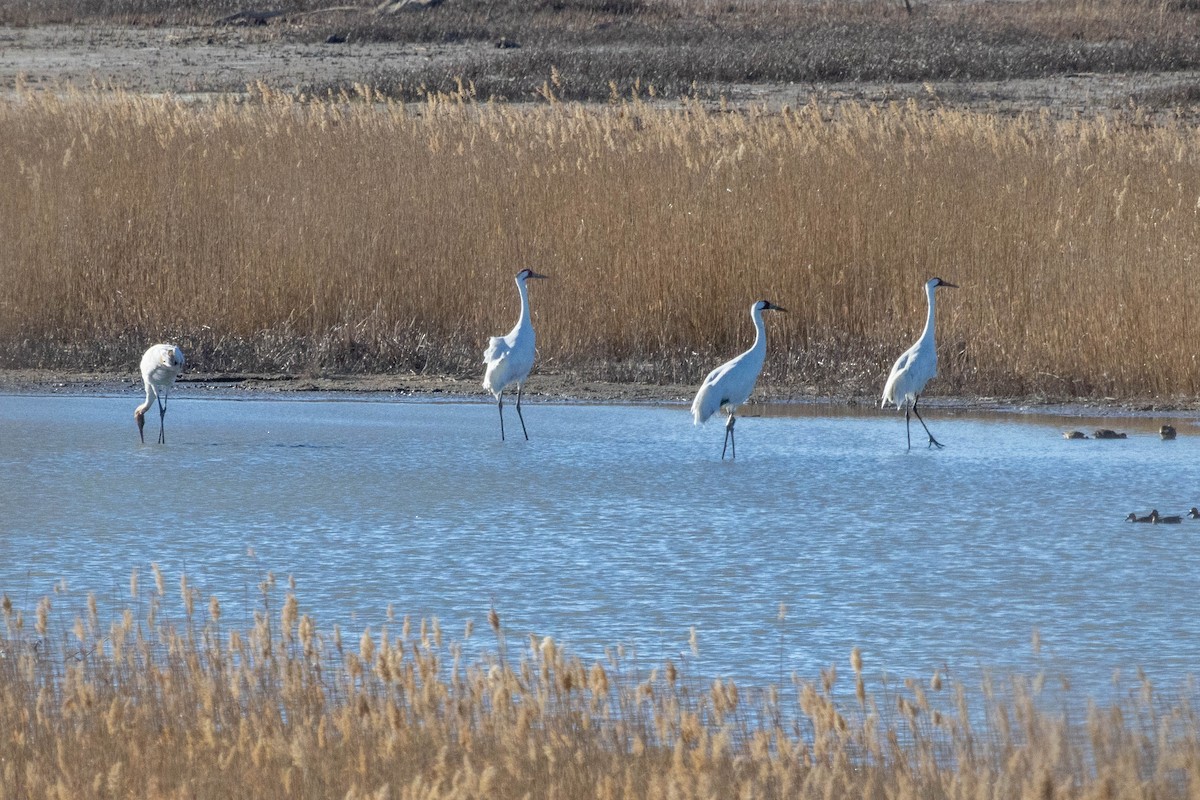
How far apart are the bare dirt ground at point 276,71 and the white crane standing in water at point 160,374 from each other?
11177 mm

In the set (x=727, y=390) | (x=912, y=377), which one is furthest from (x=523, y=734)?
(x=912, y=377)

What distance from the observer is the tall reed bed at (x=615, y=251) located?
1102 centimetres

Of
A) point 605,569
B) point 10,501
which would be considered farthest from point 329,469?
point 605,569

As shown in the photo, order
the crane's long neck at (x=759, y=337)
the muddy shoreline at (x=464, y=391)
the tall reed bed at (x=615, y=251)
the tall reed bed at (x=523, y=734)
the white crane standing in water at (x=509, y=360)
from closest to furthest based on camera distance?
the tall reed bed at (x=523, y=734), the crane's long neck at (x=759, y=337), the white crane standing in water at (x=509, y=360), the muddy shoreline at (x=464, y=391), the tall reed bed at (x=615, y=251)

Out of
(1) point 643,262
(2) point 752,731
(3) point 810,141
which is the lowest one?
(2) point 752,731

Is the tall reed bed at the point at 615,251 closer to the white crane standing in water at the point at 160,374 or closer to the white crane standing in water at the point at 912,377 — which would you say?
the white crane standing in water at the point at 912,377

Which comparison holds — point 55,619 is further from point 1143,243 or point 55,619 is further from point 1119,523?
point 1143,243

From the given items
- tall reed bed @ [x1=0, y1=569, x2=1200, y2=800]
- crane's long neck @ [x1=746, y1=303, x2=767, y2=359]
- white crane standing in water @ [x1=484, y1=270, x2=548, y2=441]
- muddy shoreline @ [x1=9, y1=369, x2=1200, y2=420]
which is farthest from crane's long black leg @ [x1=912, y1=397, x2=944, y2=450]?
tall reed bed @ [x1=0, y1=569, x2=1200, y2=800]

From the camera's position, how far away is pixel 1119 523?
7.32m

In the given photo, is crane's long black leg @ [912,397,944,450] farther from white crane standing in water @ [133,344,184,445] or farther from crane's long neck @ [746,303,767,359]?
white crane standing in water @ [133,344,184,445]

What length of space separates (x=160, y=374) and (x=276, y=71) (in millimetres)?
17634

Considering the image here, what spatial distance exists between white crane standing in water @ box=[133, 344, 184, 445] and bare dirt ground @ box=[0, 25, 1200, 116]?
11.2 metres

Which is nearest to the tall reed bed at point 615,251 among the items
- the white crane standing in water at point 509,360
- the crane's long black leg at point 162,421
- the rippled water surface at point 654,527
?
the rippled water surface at point 654,527

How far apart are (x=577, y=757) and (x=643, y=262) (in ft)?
24.8
